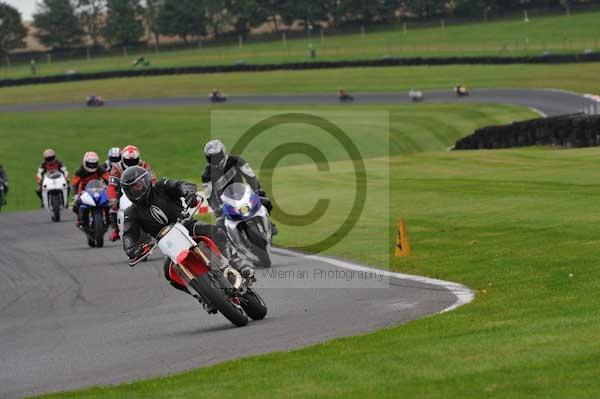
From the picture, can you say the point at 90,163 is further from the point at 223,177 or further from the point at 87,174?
the point at 223,177

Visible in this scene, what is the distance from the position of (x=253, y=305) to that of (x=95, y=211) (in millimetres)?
10321

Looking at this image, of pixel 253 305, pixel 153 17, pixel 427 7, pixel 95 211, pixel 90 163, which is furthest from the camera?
pixel 153 17

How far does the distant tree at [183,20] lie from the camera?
365 feet

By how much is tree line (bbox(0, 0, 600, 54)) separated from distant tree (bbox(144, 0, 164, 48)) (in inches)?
5.8

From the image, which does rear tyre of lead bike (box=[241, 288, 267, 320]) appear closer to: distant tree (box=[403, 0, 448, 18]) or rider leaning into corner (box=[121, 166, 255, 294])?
rider leaning into corner (box=[121, 166, 255, 294])

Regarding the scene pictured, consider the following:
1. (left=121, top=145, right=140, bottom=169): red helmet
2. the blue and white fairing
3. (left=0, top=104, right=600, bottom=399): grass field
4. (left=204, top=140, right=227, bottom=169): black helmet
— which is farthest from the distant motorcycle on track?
the blue and white fairing

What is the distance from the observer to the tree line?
10231 cm

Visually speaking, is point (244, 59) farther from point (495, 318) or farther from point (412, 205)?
point (495, 318)

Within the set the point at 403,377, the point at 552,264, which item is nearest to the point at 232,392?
the point at 403,377

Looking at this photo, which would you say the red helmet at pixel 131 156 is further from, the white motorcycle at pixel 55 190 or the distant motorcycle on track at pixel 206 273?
the white motorcycle at pixel 55 190

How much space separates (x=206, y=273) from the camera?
10.7 m

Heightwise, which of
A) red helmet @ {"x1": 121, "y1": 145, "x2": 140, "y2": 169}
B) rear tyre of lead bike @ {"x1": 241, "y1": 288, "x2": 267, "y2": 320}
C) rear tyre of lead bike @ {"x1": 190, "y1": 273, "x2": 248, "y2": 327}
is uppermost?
red helmet @ {"x1": 121, "y1": 145, "x2": 140, "y2": 169}

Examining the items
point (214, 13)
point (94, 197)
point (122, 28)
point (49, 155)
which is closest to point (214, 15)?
point (214, 13)

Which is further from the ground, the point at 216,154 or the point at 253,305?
the point at 216,154
